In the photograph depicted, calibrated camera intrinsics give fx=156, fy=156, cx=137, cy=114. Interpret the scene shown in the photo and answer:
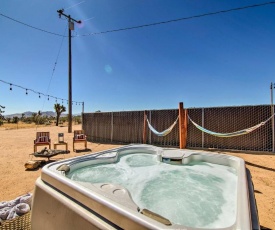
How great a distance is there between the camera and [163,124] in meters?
7.09

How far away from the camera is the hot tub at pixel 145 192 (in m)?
1.21

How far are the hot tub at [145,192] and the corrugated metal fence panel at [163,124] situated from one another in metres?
2.70

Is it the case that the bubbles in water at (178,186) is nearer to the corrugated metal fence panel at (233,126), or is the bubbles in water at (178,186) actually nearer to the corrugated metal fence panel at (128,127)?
the corrugated metal fence panel at (233,126)

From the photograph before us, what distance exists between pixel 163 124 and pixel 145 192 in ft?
15.5

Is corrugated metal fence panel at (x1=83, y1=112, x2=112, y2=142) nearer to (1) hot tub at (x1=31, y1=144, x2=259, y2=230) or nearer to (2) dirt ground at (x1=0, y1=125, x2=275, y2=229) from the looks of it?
(2) dirt ground at (x1=0, y1=125, x2=275, y2=229)

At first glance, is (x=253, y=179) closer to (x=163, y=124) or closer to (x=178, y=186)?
(x=178, y=186)

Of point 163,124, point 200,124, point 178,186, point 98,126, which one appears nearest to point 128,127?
point 163,124

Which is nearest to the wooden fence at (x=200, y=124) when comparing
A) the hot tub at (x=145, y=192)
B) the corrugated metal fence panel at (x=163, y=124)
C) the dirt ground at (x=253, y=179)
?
the corrugated metal fence panel at (x=163, y=124)

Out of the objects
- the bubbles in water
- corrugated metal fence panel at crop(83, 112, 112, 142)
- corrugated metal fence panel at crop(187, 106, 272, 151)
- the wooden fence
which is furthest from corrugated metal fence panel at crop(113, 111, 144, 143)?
the bubbles in water

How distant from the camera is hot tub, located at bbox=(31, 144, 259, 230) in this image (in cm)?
121

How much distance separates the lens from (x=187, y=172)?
10.8ft

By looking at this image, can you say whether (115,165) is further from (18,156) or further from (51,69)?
(51,69)

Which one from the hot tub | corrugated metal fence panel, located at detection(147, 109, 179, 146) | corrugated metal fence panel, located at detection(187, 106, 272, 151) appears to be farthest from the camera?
corrugated metal fence panel, located at detection(147, 109, 179, 146)

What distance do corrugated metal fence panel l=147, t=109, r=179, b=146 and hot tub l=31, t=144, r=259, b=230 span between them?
270 cm
